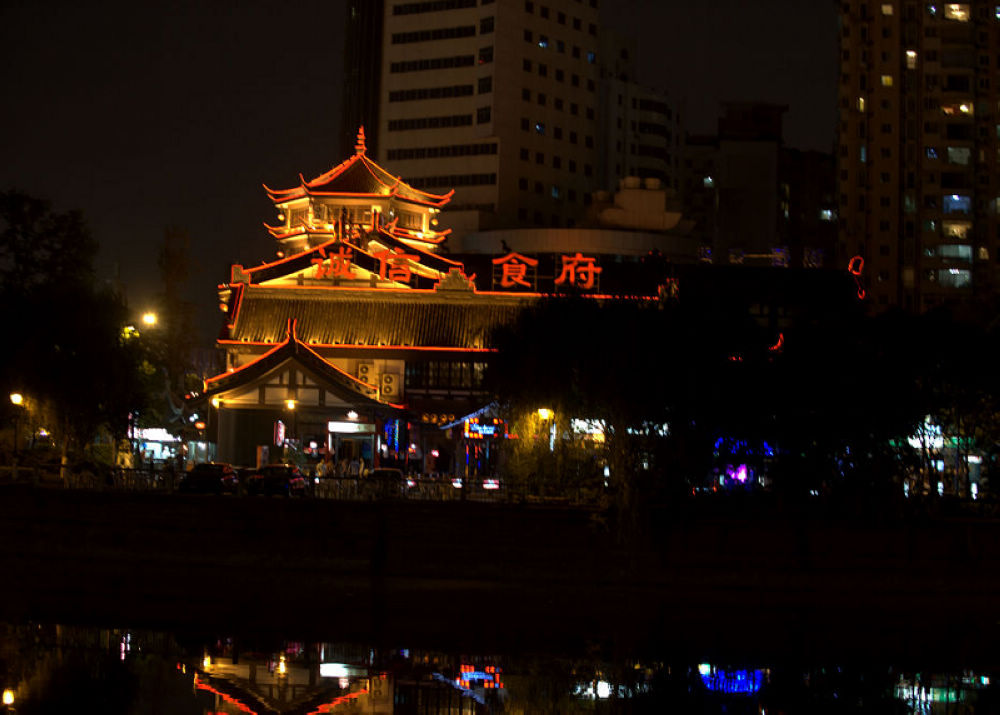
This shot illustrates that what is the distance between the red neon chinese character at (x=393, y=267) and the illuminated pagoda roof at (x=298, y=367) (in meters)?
8.90

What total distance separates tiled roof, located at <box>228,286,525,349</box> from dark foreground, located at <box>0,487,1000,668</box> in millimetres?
21620

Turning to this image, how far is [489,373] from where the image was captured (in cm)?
4519

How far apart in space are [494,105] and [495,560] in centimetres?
8782

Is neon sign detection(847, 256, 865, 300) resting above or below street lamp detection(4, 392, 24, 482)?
above

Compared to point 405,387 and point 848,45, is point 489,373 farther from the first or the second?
point 848,45

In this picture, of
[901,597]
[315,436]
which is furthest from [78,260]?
[901,597]

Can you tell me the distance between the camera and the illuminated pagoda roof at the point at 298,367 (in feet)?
177

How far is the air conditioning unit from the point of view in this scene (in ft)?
200

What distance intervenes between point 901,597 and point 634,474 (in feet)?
27.6

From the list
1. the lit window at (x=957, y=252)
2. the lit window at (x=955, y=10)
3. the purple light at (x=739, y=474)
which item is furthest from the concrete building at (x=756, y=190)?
the purple light at (x=739, y=474)

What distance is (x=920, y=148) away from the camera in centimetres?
11088

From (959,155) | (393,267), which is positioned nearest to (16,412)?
(393,267)

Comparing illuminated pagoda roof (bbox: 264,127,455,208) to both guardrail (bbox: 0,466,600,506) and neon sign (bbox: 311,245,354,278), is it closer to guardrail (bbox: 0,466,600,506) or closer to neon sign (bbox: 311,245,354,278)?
neon sign (bbox: 311,245,354,278)

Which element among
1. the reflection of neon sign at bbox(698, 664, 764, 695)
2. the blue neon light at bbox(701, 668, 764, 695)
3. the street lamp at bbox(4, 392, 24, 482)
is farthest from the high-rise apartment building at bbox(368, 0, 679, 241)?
the blue neon light at bbox(701, 668, 764, 695)
